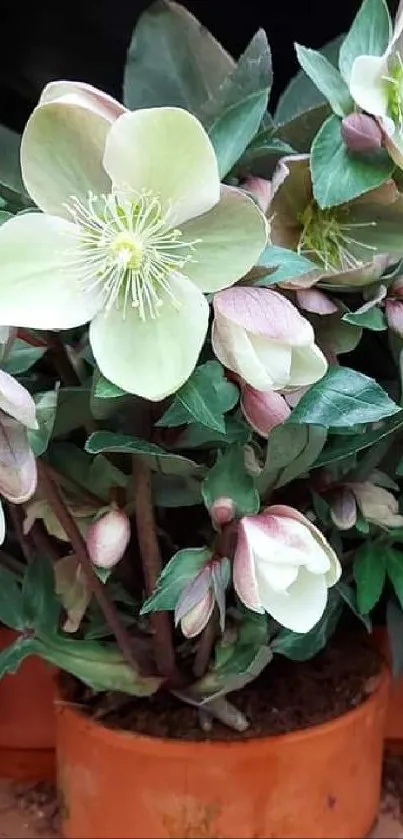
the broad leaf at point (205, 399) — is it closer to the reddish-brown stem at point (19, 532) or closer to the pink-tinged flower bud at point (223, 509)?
the pink-tinged flower bud at point (223, 509)

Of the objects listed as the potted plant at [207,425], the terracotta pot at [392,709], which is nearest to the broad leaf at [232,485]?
the potted plant at [207,425]

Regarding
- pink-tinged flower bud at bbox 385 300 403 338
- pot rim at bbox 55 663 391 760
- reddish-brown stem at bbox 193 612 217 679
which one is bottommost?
pot rim at bbox 55 663 391 760

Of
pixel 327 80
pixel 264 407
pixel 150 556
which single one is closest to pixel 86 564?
pixel 150 556

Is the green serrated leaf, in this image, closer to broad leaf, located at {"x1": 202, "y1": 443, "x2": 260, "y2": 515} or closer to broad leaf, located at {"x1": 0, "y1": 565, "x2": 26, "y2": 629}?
broad leaf, located at {"x1": 202, "y1": 443, "x2": 260, "y2": 515}

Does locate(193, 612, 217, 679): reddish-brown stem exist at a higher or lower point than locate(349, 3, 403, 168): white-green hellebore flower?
lower

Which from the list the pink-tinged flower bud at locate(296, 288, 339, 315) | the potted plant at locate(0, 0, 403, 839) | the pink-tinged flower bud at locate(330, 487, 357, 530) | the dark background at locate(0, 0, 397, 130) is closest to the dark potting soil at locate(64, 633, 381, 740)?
the potted plant at locate(0, 0, 403, 839)

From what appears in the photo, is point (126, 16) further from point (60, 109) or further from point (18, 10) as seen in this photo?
point (60, 109)

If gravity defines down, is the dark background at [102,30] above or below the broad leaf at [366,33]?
below
